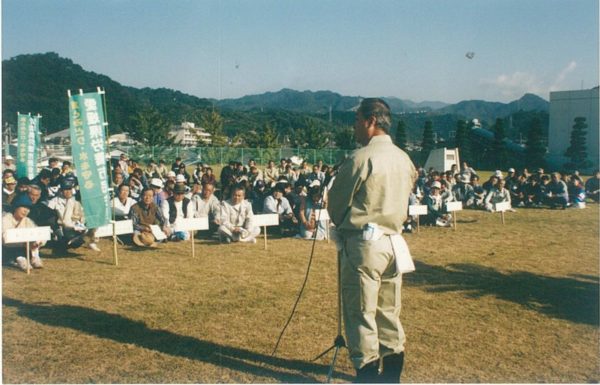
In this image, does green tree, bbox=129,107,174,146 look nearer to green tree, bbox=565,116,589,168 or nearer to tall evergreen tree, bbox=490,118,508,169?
tall evergreen tree, bbox=490,118,508,169

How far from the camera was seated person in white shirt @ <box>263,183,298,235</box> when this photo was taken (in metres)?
11.0

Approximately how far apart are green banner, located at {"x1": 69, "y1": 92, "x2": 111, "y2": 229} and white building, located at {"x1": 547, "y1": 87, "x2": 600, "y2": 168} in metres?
39.9

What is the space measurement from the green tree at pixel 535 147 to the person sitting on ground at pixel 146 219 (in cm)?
3962

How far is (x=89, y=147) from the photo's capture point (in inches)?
294

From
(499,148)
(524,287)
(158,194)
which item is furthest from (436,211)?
(499,148)

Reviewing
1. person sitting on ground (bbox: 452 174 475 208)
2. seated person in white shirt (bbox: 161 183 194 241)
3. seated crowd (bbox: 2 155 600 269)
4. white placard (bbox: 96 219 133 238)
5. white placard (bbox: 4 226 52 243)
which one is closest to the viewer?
white placard (bbox: 4 226 52 243)

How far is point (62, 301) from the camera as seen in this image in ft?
19.4

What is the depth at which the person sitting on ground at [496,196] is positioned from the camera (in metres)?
14.6

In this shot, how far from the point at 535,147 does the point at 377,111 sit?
143 feet

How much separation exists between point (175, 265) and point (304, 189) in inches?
170

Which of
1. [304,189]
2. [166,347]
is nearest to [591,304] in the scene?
[166,347]

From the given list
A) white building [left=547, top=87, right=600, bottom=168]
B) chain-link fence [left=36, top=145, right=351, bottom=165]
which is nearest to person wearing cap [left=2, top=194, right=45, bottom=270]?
chain-link fence [left=36, top=145, right=351, bottom=165]

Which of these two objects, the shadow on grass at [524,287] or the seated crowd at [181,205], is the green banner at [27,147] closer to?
the seated crowd at [181,205]

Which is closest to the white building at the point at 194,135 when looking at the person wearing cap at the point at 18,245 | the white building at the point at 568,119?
the white building at the point at 568,119
